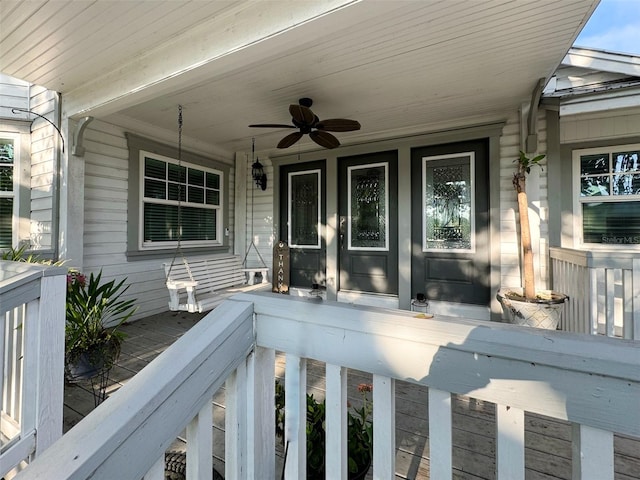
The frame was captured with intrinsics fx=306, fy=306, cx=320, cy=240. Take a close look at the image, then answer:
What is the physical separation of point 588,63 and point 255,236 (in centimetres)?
463

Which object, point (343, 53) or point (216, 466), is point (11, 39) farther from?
point (216, 466)

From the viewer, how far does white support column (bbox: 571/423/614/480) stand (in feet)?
1.66

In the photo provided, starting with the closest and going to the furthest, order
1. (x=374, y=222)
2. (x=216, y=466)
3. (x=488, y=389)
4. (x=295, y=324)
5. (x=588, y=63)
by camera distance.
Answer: (x=488, y=389) → (x=295, y=324) → (x=216, y=466) → (x=588, y=63) → (x=374, y=222)

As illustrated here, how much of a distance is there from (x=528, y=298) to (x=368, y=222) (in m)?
2.14

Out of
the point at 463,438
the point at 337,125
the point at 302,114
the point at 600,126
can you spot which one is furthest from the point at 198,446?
the point at 600,126

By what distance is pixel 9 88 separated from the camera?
136 inches

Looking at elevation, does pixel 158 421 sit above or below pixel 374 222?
below

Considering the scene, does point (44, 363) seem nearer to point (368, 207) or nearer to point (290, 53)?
point (290, 53)

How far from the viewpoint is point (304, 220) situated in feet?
15.9

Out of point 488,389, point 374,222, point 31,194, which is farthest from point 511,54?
Result: point 31,194

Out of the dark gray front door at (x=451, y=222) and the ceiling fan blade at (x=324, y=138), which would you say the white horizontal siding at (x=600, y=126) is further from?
the ceiling fan blade at (x=324, y=138)

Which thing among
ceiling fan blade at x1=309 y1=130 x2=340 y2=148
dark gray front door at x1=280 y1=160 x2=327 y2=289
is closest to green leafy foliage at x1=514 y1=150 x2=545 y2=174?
ceiling fan blade at x1=309 y1=130 x2=340 y2=148

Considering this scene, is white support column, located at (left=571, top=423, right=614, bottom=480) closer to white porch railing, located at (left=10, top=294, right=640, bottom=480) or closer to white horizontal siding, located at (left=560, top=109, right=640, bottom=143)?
white porch railing, located at (left=10, top=294, right=640, bottom=480)

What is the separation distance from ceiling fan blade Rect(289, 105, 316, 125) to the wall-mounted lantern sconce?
198 centimetres
